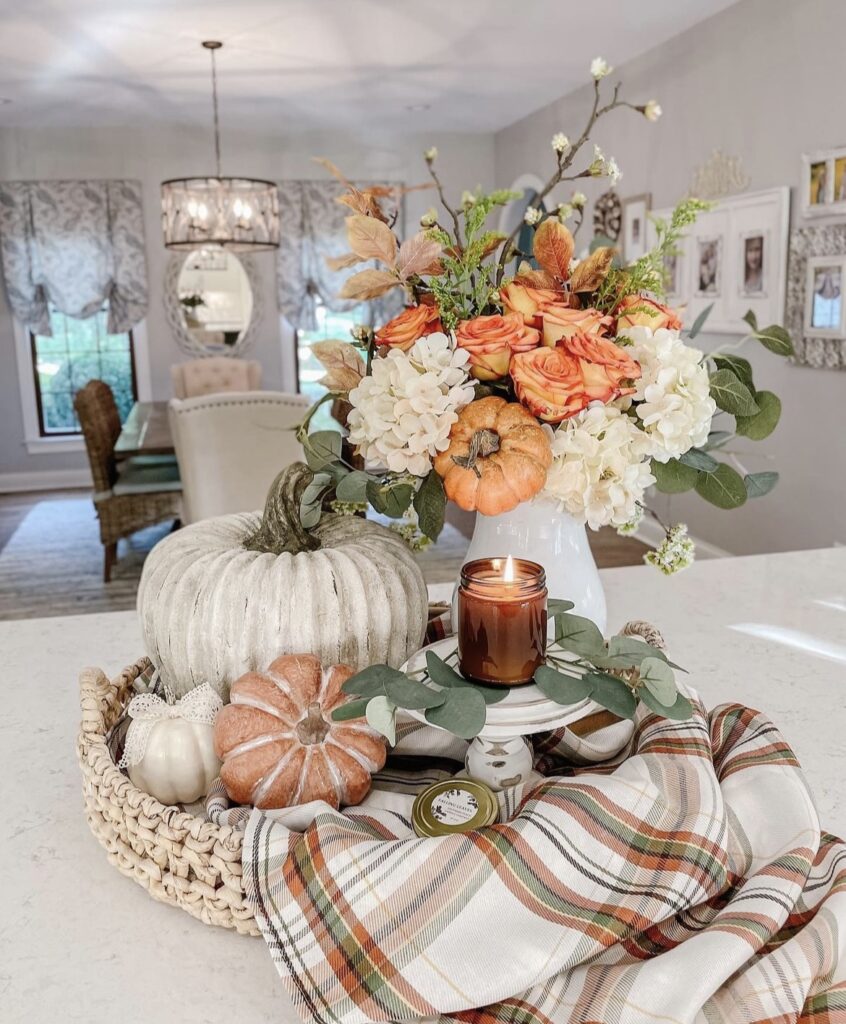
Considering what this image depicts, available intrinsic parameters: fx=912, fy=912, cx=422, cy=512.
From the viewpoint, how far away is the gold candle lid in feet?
2.17

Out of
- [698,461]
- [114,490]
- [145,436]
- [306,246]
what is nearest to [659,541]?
[145,436]

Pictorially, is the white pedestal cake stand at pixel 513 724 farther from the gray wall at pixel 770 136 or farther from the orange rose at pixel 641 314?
the gray wall at pixel 770 136

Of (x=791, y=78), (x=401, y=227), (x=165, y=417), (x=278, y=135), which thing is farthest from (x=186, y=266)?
(x=791, y=78)

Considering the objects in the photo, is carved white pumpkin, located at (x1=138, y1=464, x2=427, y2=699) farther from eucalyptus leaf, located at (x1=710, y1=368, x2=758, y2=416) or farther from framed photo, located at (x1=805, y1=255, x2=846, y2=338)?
framed photo, located at (x1=805, y1=255, x2=846, y2=338)

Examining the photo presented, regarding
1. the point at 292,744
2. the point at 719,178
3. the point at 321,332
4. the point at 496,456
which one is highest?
the point at 719,178

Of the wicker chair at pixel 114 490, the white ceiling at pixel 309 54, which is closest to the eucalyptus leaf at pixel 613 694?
the white ceiling at pixel 309 54

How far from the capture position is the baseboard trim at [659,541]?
4.43 metres

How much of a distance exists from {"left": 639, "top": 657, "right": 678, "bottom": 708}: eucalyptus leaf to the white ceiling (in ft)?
12.5

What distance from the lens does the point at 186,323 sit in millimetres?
6977

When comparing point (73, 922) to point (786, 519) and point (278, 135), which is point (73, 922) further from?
point (278, 135)

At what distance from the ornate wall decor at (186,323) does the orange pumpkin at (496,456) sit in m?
6.61

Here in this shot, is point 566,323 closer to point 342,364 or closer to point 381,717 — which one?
point 342,364

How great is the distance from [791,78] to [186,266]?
4.62 m

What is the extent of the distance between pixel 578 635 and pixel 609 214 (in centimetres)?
512
